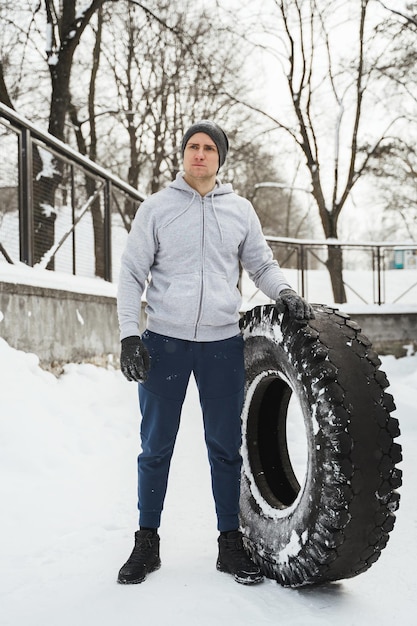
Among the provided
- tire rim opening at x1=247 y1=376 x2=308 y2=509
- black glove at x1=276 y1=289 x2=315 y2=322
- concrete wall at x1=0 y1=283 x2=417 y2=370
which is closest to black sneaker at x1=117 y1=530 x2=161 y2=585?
tire rim opening at x1=247 y1=376 x2=308 y2=509

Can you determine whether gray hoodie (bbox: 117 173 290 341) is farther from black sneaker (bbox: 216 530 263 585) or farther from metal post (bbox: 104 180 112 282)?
metal post (bbox: 104 180 112 282)

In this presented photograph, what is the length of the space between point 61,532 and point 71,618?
3.21ft

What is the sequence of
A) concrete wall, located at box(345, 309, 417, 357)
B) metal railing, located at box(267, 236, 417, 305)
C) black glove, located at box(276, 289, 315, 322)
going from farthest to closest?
metal railing, located at box(267, 236, 417, 305)
concrete wall, located at box(345, 309, 417, 357)
black glove, located at box(276, 289, 315, 322)

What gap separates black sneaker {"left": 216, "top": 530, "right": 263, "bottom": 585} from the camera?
102 inches

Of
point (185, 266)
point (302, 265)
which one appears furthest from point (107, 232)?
point (302, 265)

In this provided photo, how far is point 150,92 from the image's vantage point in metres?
16.8

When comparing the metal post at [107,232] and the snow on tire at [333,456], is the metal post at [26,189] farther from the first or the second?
the snow on tire at [333,456]

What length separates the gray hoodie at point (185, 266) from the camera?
9.04ft

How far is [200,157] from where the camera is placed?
284 centimetres

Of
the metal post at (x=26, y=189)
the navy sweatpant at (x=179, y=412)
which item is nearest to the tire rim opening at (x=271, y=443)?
the navy sweatpant at (x=179, y=412)

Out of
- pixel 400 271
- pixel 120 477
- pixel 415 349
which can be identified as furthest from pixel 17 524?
pixel 400 271

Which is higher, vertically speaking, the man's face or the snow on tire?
the man's face

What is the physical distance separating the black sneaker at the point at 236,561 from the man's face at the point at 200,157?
4.81 feet

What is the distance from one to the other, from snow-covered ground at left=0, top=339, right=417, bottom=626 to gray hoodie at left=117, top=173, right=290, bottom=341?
3.11 feet
